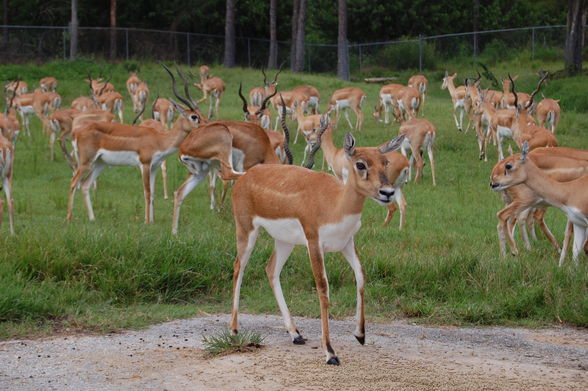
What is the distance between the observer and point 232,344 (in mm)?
5777

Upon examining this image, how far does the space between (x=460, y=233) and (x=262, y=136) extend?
2.79 metres

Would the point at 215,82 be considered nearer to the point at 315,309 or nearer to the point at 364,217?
the point at 364,217

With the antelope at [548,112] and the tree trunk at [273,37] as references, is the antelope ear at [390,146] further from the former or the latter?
the tree trunk at [273,37]

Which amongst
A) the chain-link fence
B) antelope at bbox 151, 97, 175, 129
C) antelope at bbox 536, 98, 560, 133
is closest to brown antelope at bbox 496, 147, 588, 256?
antelope at bbox 536, 98, 560, 133

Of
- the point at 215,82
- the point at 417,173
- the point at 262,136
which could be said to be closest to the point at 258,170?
the point at 262,136

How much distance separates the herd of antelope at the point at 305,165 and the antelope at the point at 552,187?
1cm

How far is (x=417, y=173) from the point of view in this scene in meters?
15.9

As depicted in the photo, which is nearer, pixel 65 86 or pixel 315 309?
pixel 315 309

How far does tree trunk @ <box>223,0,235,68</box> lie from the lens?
34.3 metres

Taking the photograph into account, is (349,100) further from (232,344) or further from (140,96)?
(232,344)

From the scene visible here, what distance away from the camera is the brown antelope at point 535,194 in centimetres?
960

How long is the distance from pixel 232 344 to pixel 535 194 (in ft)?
15.4

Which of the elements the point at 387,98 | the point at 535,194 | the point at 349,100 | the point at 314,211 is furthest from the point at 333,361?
the point at 387,98

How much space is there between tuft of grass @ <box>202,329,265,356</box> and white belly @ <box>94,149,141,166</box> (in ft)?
22.4
